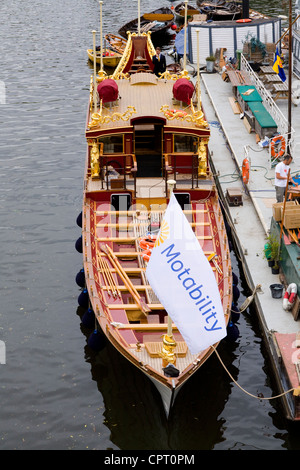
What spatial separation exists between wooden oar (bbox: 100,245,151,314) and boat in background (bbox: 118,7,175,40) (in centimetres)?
3925

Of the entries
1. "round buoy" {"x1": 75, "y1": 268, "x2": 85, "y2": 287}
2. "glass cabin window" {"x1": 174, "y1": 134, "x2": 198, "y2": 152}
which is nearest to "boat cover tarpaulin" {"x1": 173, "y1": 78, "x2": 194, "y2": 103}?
"glass cabin window" {"x1": 174, "y1": 134, "x2": 198, "y2": 152}

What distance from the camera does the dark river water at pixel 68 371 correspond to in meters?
17.1

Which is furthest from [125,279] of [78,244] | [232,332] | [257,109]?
[257,109]

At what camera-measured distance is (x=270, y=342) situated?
1914 centimetres

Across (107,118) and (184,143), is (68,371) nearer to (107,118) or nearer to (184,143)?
(107,118)

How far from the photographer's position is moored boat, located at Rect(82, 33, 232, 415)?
57.0ft

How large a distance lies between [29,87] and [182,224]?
32.9m

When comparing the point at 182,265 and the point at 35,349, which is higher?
the point at 182,265

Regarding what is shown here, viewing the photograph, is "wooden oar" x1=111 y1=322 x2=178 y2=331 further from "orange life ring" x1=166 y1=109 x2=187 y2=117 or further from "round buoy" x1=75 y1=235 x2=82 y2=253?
"orange life ring" x1=166 y1=109 x2=187 y2=117

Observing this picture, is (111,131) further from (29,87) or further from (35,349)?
(29,87)

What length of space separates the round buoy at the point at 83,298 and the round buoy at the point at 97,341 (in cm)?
236

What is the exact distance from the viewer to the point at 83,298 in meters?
21.5
